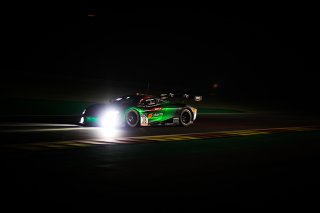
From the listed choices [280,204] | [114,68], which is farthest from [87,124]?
[114,68]

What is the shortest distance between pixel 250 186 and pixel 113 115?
37.7ft

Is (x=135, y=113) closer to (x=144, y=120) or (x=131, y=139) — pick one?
(x=144, y=120)

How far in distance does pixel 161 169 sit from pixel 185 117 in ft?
38.2

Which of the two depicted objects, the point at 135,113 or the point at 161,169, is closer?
the point at 161,169

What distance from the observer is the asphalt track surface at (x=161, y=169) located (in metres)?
7.20

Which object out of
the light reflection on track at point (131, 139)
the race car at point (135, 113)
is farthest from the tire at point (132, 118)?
the light reflection on track at point (131, 139)

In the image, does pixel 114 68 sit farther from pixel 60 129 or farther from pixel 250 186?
pixel 250 186

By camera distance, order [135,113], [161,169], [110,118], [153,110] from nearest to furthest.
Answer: [161,169]
[110,118]
[135,113]
[153,110]

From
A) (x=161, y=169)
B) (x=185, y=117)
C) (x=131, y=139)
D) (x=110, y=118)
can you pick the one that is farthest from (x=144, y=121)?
(x=161, y=169)

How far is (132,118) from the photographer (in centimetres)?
1970

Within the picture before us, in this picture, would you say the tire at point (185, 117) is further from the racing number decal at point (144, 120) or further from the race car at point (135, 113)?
the racing number decal at point (144, 120)

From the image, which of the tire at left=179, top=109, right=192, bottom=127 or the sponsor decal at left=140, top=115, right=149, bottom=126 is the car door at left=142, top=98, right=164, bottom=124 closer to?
the sponsor decal at left=140, top=115, right=149, bottom=126

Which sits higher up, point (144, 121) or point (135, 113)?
point (135, 113)

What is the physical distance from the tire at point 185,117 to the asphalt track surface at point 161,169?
435 cm
